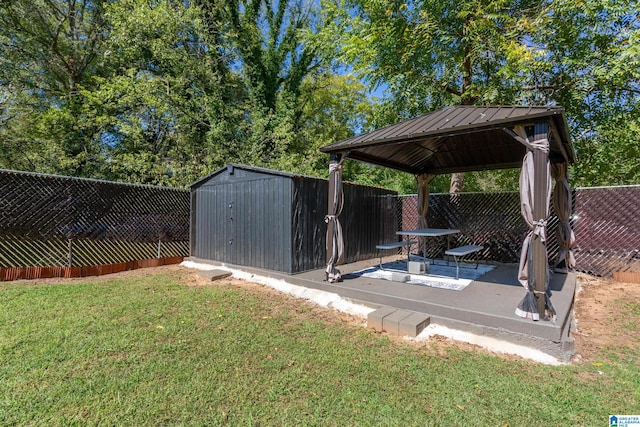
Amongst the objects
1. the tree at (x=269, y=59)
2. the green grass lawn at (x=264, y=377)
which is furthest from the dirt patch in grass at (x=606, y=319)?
the tree at (x=269, y=59)

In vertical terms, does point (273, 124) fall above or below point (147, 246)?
above

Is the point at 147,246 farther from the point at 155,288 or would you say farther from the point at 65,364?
the point at 65,364

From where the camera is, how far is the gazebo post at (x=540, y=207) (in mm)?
3109

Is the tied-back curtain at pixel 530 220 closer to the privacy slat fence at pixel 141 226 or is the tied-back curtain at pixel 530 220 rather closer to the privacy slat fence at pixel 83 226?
the privacy slat fence at pixel 141 226

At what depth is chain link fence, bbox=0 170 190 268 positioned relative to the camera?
204 inches

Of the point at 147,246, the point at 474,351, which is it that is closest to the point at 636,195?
the point at 474,351

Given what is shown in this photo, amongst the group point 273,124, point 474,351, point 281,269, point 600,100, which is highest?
point 273,124

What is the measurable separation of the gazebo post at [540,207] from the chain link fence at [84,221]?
7.10m

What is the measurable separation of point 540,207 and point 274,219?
402cm

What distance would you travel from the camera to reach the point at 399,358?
Result: 282cm

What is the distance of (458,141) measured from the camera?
5.75m

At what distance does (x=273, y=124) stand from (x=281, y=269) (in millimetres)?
8812

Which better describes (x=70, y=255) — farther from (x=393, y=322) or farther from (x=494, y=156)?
(x=494, y=156)

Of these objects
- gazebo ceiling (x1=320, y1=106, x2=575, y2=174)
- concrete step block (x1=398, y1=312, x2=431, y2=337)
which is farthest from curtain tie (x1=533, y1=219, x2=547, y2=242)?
concrete step block (x1=398, y1=312, x2=431, y2=337)
